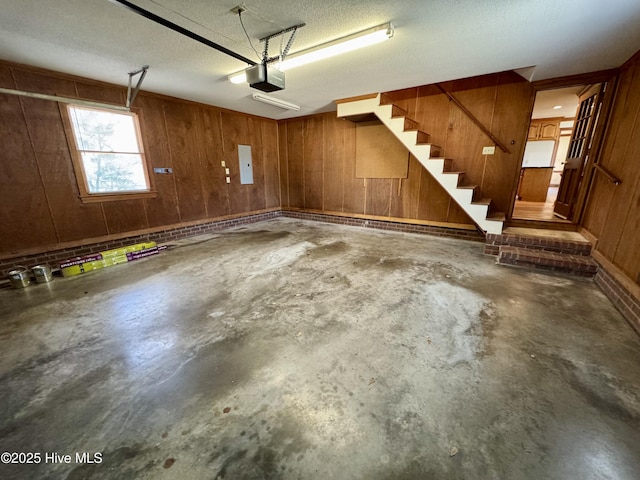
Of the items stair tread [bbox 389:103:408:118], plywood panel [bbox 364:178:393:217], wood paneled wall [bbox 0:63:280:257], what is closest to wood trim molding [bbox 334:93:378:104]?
stair tread [bbox 389:103:408:118]

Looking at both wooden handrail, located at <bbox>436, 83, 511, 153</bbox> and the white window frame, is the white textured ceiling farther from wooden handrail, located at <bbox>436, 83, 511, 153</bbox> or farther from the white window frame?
wooden handrail, located at <bbox>436, 83, 511, 153</bbox>

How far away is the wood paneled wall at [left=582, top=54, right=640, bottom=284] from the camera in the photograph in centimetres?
271

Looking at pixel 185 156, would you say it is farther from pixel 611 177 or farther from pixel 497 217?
pixel 611 177

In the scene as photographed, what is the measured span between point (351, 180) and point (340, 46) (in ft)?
11.8

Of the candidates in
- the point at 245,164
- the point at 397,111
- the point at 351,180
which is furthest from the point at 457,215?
the point at 245,164

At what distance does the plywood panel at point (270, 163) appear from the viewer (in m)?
7.09

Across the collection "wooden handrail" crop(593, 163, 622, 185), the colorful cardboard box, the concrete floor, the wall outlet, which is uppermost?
the wall outlet

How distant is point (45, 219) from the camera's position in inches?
149

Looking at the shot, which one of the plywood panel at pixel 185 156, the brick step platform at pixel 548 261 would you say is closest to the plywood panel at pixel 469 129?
the brick step platform at pixel 548 261

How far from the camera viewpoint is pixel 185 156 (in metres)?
5.35

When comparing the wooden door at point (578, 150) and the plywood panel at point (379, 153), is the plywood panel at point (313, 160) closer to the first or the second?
the plywood panel at point (379, 153)

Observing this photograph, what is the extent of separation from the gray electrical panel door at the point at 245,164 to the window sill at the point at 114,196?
218 cm

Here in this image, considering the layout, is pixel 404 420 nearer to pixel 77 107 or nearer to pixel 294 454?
pixel 294 454

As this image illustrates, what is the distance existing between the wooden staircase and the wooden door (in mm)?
1192
